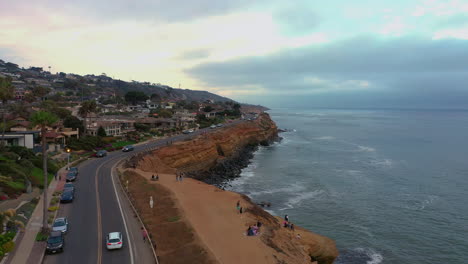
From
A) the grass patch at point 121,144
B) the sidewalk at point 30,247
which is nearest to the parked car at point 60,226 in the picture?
the sidewalk at point 30,247

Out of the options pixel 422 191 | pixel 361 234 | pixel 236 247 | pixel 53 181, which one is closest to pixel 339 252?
pixel 361 234

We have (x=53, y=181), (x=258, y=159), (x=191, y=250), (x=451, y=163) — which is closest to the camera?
(x=191, y=250)

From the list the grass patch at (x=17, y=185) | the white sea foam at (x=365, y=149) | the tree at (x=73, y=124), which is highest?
the tree at (x=73, y=124)

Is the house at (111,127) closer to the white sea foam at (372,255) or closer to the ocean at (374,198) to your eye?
the ocean at (374,198)

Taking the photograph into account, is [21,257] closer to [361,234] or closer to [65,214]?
[65,214]

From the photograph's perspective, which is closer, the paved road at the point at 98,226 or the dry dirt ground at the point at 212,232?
the paved road at the point at 98,226

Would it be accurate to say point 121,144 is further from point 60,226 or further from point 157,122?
point 60,226

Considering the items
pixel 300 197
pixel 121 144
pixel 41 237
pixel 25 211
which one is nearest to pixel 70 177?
pixel 25 211
